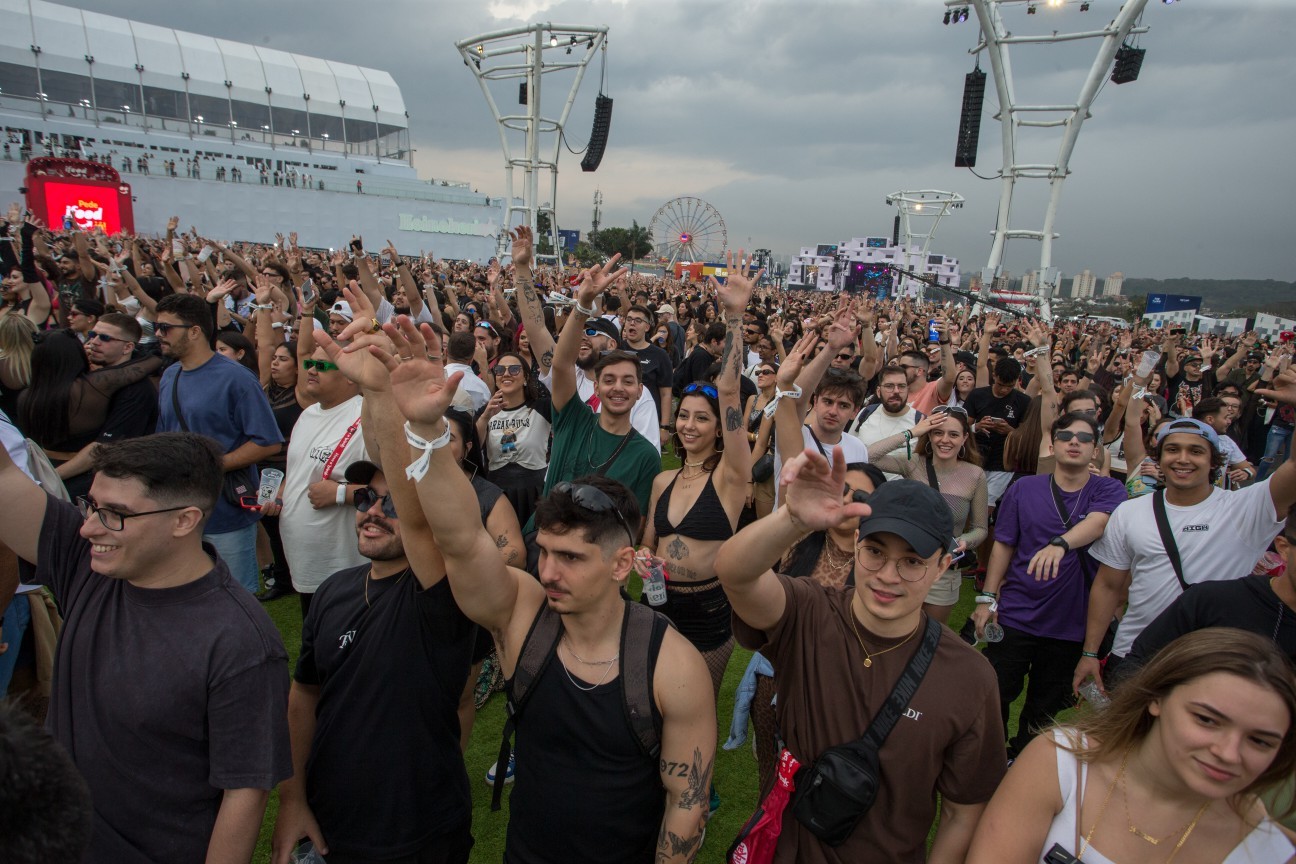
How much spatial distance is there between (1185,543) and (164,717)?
3672 millimetres

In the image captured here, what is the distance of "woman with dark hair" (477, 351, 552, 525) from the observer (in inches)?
162

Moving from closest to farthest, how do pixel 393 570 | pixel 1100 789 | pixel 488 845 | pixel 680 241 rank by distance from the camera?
pixel 1100 789, pixel 393 570, pixel 488 845, pixel 680 241

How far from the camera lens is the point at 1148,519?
304 centimetres

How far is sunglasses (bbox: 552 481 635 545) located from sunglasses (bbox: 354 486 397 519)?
1.67 feet

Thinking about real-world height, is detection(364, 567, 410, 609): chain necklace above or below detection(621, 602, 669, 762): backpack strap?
above

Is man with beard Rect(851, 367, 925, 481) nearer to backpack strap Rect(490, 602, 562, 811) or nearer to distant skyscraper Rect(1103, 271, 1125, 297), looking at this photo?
backpack strap Rect(490, 602, 562, 811)

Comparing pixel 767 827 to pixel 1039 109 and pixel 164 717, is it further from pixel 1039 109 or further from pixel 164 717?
pixel 1039 109

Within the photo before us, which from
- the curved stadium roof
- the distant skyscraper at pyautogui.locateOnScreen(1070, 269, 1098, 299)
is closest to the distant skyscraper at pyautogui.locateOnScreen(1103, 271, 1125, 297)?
the distant skyscraper at pyautogui.locateOnScreen(1070, 269, 1098, 299)

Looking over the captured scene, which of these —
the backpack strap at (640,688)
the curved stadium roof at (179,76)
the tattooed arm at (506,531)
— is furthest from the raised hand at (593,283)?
the curved stadium roof at (179,76)

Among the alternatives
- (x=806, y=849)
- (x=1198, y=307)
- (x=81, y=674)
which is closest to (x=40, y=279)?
(x=81, y=674)

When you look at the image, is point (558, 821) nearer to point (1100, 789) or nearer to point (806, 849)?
point (806, 849)

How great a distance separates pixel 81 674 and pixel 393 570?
2.47 feet

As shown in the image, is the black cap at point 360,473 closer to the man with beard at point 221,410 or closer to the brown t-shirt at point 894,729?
the brown t-shirt at point 894,729

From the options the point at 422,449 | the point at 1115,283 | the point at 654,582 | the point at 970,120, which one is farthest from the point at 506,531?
the point at 1115,283
